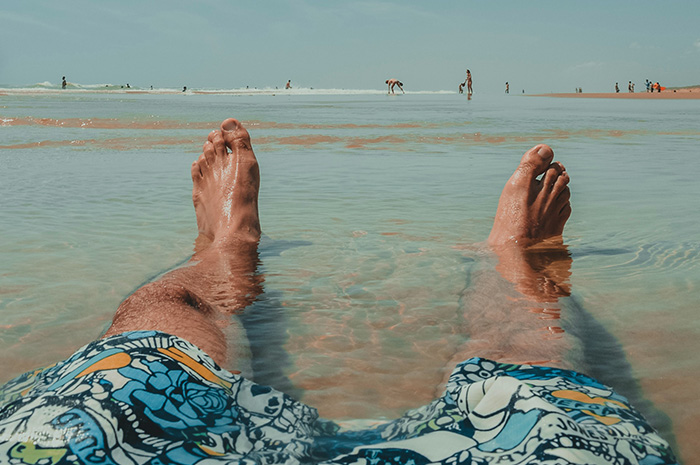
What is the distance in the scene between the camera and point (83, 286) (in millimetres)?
2615

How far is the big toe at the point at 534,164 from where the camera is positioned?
11.0ft

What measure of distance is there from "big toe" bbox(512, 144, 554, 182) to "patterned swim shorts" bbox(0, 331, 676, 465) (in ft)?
7.25

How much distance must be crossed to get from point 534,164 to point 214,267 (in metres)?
1.87

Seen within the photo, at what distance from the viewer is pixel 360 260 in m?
2.99

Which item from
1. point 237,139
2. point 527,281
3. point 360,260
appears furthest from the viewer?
point 237,139

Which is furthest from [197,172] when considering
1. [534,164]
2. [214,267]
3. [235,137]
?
[534,164]

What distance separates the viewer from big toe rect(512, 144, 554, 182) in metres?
3.35

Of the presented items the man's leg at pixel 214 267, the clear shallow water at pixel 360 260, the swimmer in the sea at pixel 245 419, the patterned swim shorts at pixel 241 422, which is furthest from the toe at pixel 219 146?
the patterned swim shorts at pixel 241 422

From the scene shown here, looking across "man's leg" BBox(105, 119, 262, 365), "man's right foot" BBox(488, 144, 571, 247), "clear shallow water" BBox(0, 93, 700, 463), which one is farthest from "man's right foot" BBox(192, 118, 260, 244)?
"man's right foot" BBox(488, 144, 571, 247)

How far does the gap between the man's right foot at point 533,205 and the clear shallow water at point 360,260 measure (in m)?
0.21

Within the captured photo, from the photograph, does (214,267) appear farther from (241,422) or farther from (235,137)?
(241,422)

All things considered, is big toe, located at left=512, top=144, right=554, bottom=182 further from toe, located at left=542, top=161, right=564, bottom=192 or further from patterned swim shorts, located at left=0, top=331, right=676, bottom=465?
patterned swim shorts, located at left=0, top=331, right=676, bottom=465

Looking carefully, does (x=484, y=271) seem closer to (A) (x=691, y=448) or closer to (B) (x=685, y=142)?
(A) (x=691, y=448)

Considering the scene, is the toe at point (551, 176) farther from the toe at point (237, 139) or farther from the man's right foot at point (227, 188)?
the toe at point (237, 139)
